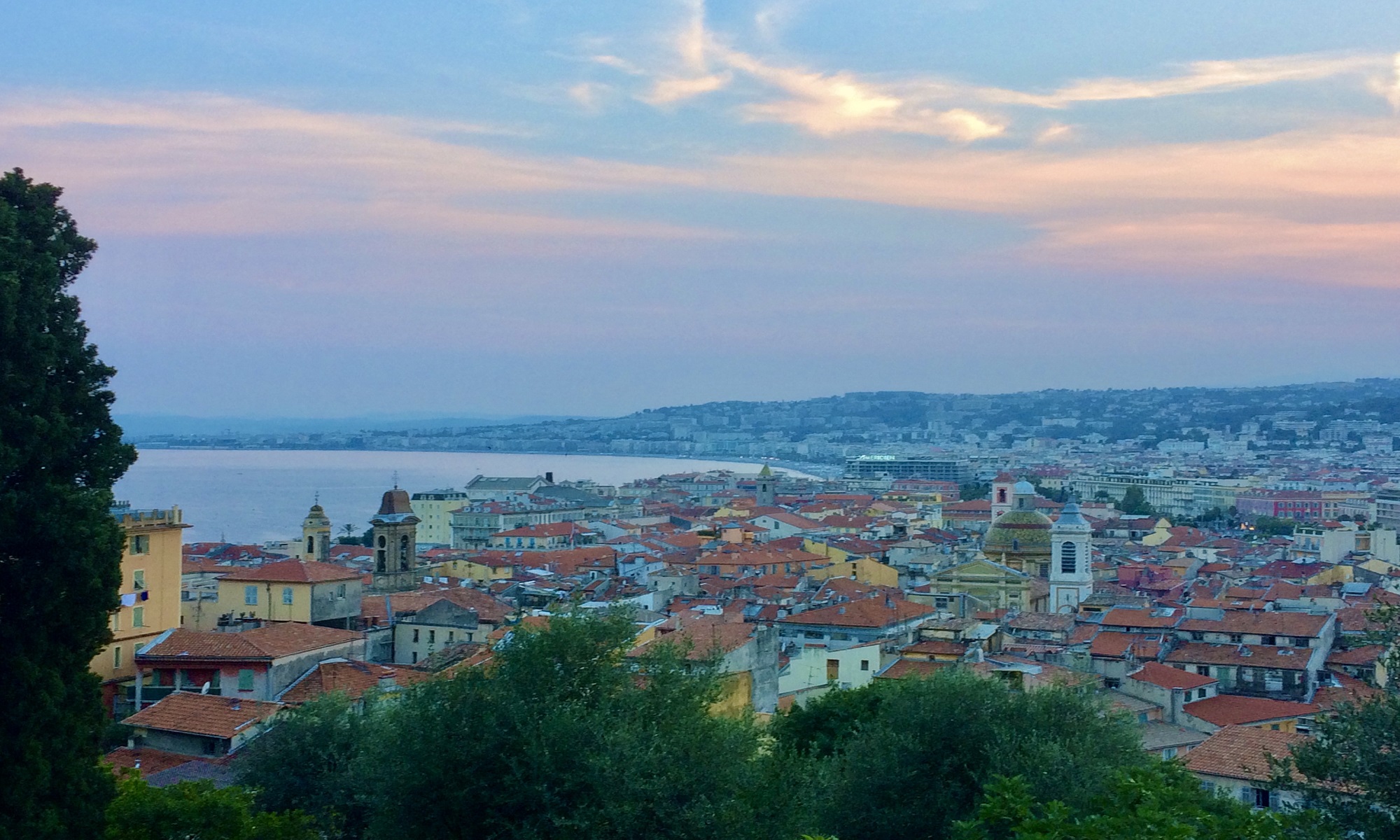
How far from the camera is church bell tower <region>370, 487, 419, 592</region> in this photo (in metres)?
34.9

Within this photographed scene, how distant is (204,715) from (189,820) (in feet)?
22.3

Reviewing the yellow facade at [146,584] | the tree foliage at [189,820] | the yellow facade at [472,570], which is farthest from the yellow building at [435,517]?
the tree foliage at [189,820]

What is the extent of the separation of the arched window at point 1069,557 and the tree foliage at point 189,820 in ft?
109

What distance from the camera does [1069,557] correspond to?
42.8 metres

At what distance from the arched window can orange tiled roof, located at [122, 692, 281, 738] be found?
2881 cm

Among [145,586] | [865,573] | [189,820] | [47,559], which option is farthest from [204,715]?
[865,573]

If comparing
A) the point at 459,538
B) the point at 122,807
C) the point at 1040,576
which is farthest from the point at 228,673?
the point at 459,538

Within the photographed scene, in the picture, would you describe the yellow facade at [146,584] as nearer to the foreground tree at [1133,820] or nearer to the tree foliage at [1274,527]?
the foreground tree at [1133,820]

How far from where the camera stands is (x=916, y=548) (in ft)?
187

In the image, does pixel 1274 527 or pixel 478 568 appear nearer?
pixel 478 568

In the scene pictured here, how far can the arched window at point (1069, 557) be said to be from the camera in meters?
42.6

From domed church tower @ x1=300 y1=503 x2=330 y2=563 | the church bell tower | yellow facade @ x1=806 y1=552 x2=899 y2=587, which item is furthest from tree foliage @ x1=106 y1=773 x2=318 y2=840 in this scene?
yellow facade @ x1=806 y1=552 x2=899 y2=587

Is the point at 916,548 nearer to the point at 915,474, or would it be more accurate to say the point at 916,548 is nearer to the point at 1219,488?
the point at 1219,488

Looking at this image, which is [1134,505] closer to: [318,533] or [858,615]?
[318,533]
